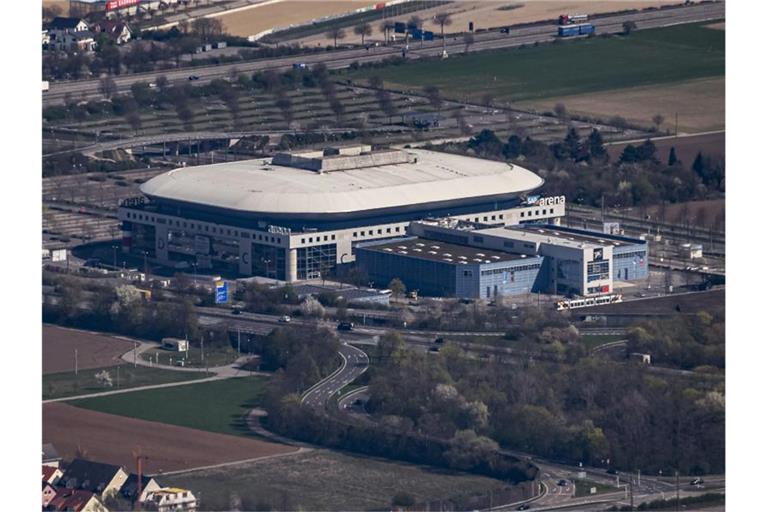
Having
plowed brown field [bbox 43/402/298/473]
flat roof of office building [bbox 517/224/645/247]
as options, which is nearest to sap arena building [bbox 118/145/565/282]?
flat roof of office building [bbox 517/224/645/247]

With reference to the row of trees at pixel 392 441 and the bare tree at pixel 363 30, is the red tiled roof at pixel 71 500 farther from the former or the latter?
the bare tree at pixel 363 30

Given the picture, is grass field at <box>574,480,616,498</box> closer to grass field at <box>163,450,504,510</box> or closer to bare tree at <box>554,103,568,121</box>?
grass field at <box>163,450,504,510</box>

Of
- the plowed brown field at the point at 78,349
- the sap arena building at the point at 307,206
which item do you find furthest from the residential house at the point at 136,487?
the sap arena building at the point at 307,206

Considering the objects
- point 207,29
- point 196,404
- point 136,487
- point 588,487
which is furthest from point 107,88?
point 588,487

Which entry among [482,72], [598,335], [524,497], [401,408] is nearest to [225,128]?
[482,72]

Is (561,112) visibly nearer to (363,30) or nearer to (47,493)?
(363,30)

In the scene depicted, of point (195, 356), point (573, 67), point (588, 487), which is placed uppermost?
point (573, 67)
